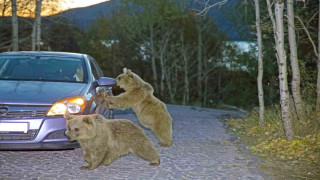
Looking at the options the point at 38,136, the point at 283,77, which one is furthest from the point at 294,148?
the point at 38,136

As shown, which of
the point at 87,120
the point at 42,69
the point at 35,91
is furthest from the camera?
the point at 42,69

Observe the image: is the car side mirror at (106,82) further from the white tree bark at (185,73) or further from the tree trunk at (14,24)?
the white tree bark at (185,73)

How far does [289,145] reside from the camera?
330 inches

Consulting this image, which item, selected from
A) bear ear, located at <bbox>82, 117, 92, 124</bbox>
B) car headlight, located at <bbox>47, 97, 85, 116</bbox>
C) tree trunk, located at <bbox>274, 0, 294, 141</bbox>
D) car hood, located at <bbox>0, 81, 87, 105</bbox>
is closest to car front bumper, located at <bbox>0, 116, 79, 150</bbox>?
car headlight, located at <bbox>47, 97, 85, 116</bbox>

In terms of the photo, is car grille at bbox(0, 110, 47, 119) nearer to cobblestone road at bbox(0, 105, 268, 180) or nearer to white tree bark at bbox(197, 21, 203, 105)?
cobblestone road at bbox(0, 105, 268, 180)

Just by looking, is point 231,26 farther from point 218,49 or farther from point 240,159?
point 240,159

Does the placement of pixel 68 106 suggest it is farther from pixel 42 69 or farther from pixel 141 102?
pixel 42 69

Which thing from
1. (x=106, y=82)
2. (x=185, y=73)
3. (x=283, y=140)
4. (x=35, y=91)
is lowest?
(x=185, y=73)

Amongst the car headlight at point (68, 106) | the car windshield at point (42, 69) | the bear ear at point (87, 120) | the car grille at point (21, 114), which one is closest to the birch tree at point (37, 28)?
the car windshield at point (42, 69)

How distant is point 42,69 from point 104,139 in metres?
2.85

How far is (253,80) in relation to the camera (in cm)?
4009

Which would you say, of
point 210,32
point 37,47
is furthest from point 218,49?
point 37,47

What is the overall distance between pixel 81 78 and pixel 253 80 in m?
32.9

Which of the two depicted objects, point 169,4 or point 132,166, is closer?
point 132,166
